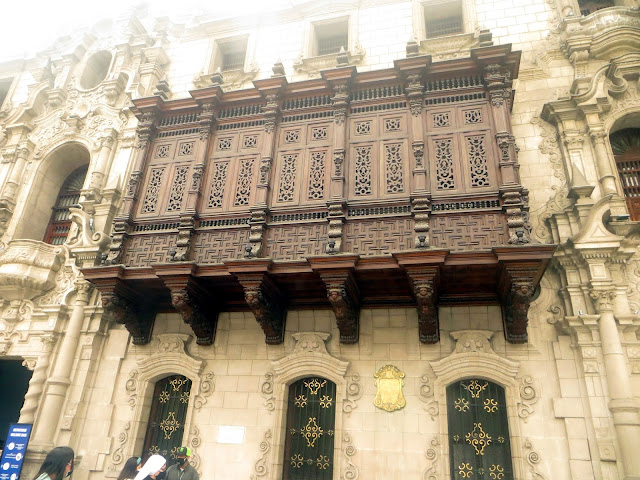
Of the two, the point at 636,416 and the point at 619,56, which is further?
the point at 619,56

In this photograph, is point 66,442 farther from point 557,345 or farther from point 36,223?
point 557,345

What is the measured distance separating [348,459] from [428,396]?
6.06ft

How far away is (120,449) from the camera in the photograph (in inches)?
360

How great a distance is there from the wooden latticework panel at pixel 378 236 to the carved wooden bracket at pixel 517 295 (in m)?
1.75

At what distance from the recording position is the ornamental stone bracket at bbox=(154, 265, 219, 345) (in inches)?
338

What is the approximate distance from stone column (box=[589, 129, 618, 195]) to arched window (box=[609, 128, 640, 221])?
2.45 ft

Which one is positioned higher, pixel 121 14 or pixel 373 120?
pixel 121 14

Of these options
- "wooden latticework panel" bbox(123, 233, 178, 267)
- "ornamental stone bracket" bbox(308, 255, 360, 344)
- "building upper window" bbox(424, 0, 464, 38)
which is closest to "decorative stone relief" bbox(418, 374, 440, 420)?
"ornamental stone bracket" bbox(308, 255, 360, 344)

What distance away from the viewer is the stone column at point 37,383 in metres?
9.59

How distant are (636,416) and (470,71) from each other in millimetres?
7034

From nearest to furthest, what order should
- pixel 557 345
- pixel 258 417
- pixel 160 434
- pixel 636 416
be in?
pixel 636 416 → pixel 557 345 → pixel 258 417 → pixel 160 434

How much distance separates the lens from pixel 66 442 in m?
9.29

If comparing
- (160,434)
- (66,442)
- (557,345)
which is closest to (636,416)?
(557,345)

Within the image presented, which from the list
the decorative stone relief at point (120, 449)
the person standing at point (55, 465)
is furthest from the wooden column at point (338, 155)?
the decorative stone relief at point (120, 449)
